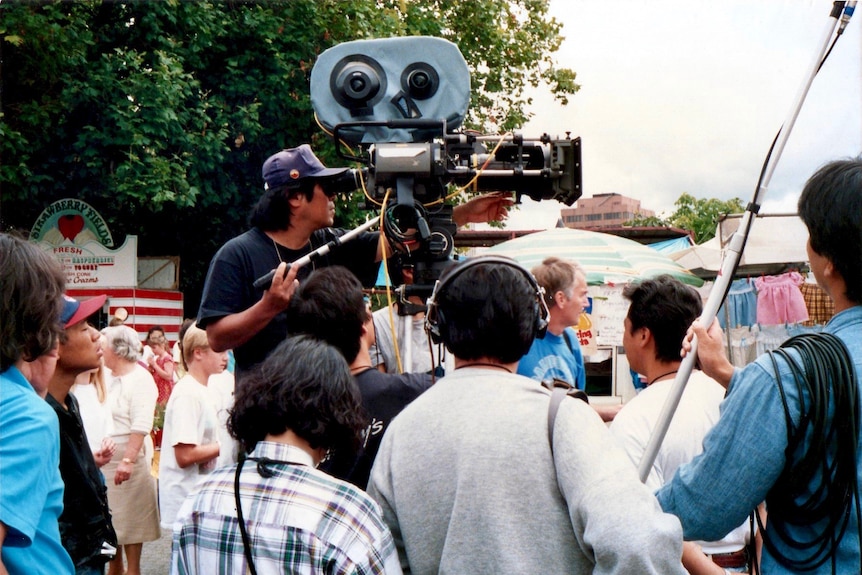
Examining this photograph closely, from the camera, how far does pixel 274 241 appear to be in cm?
345

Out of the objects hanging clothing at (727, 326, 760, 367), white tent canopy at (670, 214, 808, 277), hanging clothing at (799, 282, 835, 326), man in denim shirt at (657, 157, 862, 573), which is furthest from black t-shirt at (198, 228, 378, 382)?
hanging clothing at (727, 326, 760, 367)

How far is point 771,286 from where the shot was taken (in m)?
11.1

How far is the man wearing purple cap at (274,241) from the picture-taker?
3.24m

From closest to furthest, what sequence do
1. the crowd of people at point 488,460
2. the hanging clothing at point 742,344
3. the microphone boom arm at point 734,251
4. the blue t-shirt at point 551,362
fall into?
the crowd of people at point 488,460 → the microphone boom arm at point 734,251 → the blue t-shirt at point 551,362 → the hanging clothing at point 742,344

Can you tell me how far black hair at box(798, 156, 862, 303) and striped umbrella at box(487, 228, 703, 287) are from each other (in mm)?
7068

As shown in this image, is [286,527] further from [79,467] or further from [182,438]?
[182,438]

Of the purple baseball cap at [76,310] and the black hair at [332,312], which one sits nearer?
the black hair at [332,312]

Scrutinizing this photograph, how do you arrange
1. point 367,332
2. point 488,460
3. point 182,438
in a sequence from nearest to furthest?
point 488,460 < point 367,332 < point 182,438

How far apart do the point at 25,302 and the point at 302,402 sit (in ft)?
2.42

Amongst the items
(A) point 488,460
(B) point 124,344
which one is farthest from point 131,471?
(A) point 488,460

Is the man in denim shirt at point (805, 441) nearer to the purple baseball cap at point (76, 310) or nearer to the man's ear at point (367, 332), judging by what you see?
the man's ear at point (367, 332)

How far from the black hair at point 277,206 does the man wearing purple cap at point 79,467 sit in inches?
26.2

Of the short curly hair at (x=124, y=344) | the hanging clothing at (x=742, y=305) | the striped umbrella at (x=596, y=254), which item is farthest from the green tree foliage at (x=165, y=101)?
the hanging clothing at (x=742, y=305)

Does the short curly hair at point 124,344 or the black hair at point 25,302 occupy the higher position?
the black hair at point 25,302
